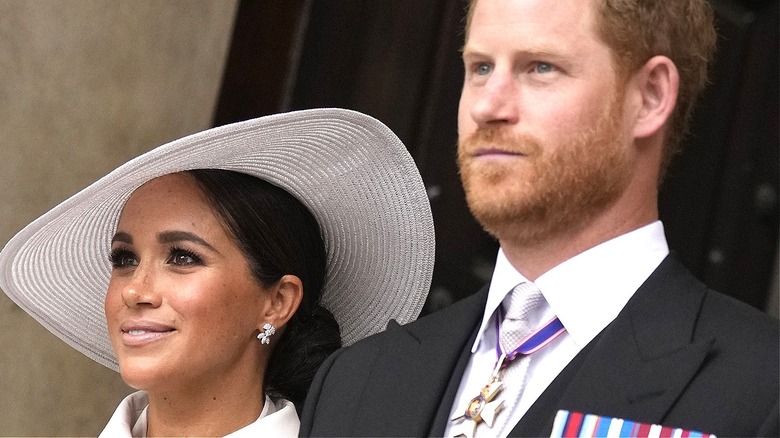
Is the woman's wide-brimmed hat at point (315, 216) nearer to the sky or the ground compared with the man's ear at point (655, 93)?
nearer to the ground

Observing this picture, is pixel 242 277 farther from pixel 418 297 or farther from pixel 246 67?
pixel 246 67

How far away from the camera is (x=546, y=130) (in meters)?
2.18

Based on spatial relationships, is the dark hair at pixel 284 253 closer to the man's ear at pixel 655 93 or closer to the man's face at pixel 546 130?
the man's face at pixel 546 130

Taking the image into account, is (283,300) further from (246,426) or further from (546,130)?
(546,130)

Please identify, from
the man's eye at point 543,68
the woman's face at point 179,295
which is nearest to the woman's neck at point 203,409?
the woman's face at point 179,295

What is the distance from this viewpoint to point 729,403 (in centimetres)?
200

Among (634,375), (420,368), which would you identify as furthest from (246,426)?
(634,375)

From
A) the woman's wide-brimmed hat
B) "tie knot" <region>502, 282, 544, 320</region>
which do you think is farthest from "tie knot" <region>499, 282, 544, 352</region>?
the woman's wide-brimmed hat

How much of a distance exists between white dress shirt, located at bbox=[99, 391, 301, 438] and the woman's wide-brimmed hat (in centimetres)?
A: 22

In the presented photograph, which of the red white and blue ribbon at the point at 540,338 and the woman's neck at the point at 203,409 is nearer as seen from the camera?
the red white and blue ribbon at the point at 540,338

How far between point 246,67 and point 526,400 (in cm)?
173

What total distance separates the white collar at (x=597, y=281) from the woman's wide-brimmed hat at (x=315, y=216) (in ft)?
2.46

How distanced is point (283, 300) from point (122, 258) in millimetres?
336

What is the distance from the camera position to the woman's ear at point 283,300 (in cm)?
291
